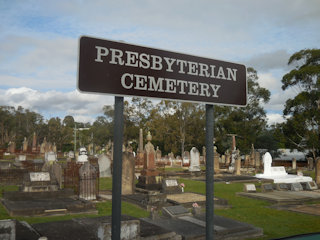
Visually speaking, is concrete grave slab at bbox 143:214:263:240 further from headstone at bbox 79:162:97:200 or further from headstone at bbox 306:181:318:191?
headstone at bbox 306:181:318:191

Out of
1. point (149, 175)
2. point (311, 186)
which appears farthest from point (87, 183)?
point (311, 186)

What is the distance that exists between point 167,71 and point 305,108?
115ft

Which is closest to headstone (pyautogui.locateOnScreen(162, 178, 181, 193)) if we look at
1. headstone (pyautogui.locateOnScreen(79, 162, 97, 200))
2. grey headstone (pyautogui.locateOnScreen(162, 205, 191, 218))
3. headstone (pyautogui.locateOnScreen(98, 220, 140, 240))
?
headstone (pyautogui.locateOnScreen(79, 162, 97, 200))

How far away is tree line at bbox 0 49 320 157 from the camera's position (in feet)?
107

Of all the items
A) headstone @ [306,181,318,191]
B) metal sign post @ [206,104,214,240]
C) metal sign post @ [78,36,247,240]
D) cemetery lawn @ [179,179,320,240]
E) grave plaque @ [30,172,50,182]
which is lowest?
cemetery lawn @ [179,179,320,240]

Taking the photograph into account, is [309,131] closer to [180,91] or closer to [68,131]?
[180,91]

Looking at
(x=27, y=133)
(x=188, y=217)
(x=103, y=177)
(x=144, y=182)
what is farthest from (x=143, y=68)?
(x=27, y=133)

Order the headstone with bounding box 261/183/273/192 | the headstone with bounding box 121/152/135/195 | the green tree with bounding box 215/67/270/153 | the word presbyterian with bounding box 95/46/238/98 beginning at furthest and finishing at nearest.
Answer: the green tree with bounding box 215/67/270/153, the headstone with bounding box 261/183/273/192, the headstone with bounding box 121/152/135/195, the word presbyterian with bounding box 95/46/238/98

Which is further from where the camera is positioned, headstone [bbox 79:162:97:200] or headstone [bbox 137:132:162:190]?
headstone [bbox 137:132:162:190]

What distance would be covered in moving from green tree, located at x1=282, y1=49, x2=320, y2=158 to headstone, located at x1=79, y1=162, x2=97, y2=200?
89.3ft

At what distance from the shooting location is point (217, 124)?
49281 mm

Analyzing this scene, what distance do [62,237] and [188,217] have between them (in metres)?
3.74

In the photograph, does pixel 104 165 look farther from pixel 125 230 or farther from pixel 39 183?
pixel 125 230

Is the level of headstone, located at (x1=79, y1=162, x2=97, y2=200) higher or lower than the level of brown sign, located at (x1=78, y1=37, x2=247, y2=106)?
lower
